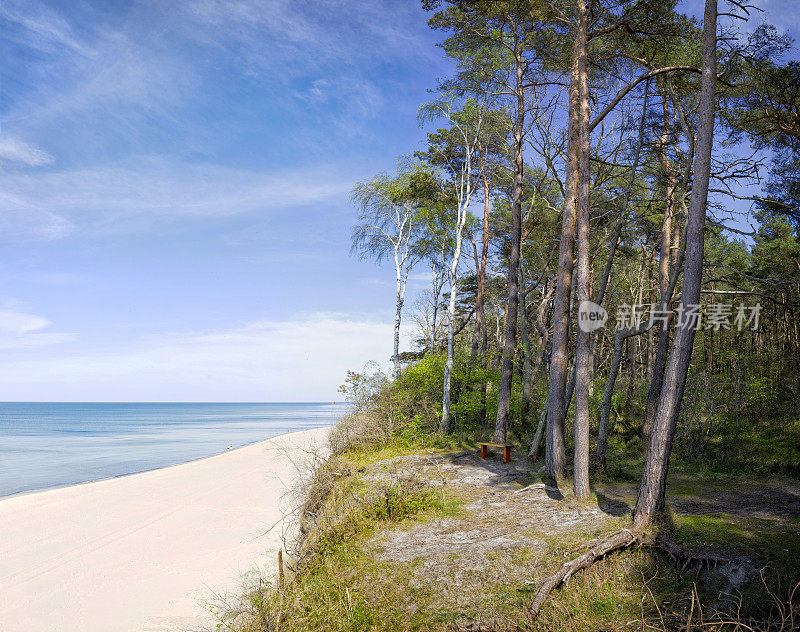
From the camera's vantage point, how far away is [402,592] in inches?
228

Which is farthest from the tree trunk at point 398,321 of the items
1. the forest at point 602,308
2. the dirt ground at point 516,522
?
the dirt ground at point 516,522

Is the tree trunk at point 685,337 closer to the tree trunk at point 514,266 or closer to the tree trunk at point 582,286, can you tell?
the tree trunk at point 582,286

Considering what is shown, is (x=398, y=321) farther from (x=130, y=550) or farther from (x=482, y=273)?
(x=130, y=550)

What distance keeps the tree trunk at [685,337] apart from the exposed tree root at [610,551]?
1.96 ft

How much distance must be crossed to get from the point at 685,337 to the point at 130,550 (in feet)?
39.1

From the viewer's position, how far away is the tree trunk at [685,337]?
22.3ft

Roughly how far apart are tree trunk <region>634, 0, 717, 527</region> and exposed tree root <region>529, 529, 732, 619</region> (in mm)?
599

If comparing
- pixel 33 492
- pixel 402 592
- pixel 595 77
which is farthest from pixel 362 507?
pixel 33 492

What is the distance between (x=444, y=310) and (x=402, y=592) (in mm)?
20791

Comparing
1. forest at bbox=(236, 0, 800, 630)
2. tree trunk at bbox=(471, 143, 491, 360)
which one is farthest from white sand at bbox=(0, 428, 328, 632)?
tree trunk at bbox=(471, 143, 491, 360)

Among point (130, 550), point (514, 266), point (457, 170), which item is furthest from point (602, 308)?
point (130, 550)

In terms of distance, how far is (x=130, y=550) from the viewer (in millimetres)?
11492

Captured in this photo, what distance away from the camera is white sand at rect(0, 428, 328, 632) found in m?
8.44

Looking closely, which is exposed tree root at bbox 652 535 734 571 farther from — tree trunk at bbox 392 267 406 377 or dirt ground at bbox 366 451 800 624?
tree trunk at bbox 392 267 406 377
